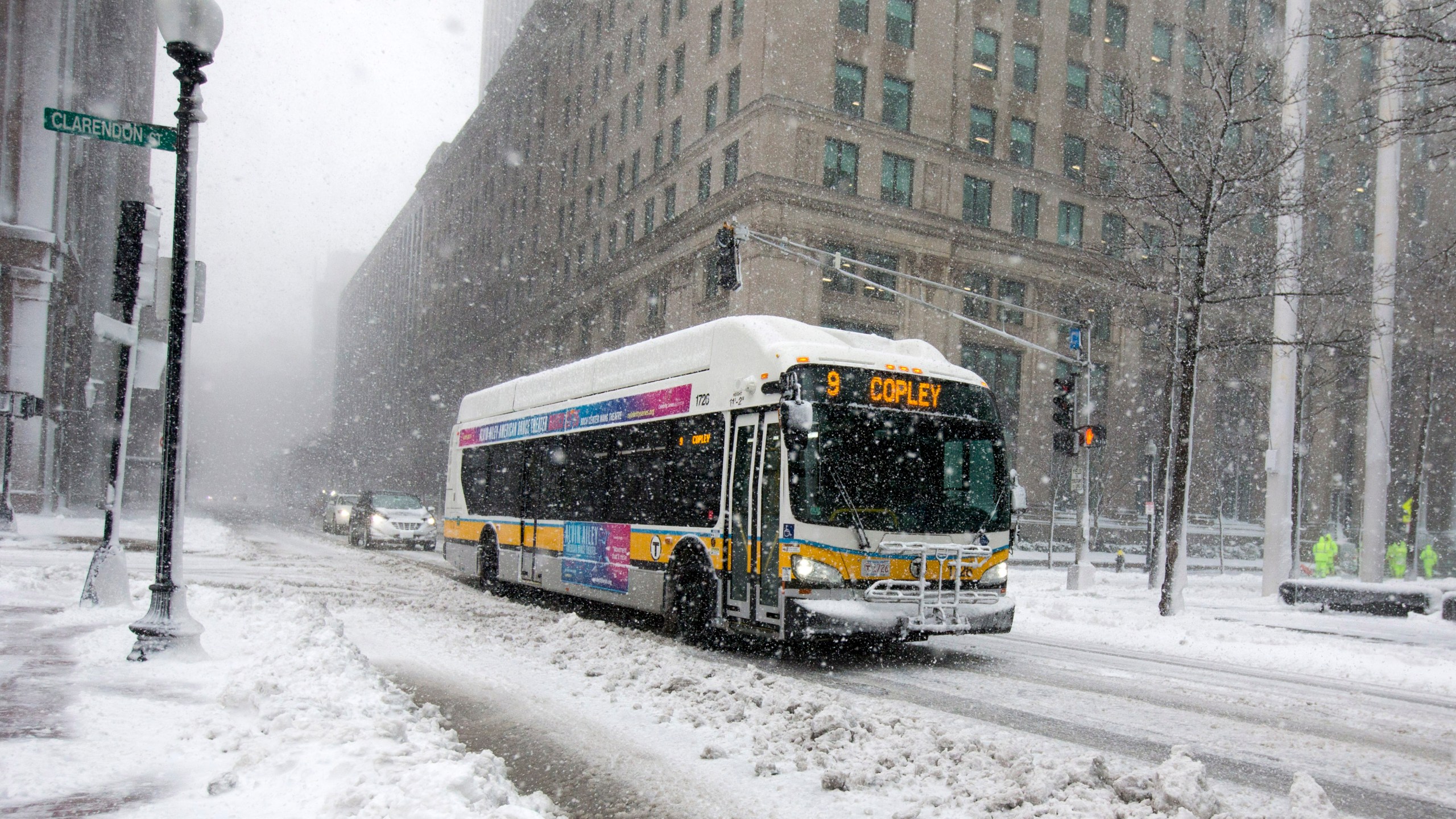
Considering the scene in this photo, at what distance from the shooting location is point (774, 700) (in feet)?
23.3

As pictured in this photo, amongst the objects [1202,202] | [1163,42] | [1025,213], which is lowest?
[1202,202]

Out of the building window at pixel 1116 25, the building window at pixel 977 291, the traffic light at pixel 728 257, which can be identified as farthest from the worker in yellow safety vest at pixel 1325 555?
the building window at pixel 1116 25

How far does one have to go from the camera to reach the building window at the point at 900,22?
128ft

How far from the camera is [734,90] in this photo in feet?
129

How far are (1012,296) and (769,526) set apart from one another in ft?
115

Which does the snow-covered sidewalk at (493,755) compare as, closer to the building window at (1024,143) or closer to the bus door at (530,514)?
the bus door at (530,514)

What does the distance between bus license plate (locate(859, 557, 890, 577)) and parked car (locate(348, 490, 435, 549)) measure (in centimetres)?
2429

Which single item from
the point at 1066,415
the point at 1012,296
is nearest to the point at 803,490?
the point at 1066,415

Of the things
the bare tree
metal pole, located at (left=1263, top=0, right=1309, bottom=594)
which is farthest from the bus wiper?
metal pole, located at (left=1263, top=0, right=1309, bottom=594)

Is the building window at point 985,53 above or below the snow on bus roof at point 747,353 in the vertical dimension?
above

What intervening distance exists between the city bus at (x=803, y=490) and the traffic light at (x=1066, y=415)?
9616 mm

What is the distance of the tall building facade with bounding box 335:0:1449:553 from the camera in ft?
122

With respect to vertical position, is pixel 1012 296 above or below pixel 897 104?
below

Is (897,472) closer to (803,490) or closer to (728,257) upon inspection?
(803,490)
